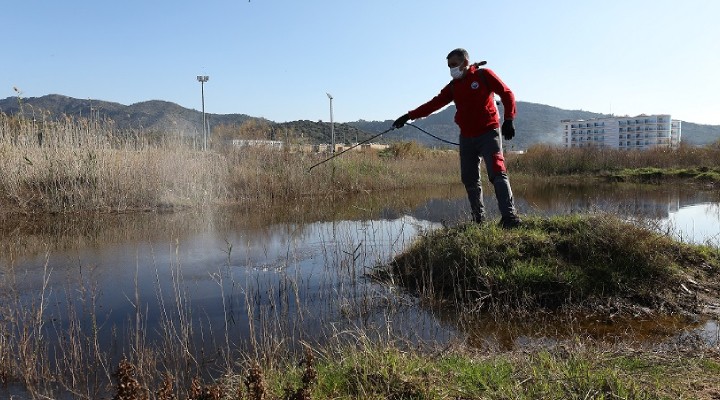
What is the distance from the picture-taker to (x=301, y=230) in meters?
9.39

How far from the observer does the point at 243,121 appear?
5172 centimetres

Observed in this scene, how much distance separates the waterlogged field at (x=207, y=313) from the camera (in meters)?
3.39

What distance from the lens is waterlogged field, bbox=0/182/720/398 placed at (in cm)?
339

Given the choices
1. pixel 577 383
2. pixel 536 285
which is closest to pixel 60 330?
pixel 577 383

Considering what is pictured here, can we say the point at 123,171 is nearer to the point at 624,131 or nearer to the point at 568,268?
the point at 568,268

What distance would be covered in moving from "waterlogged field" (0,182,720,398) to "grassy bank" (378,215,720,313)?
0.32 metres

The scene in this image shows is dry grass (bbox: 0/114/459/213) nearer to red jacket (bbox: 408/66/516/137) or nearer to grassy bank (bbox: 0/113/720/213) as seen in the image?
grassy bank (bbox: 0/113/720/213)

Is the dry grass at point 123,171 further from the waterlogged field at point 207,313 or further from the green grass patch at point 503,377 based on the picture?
the green grass patch at point 503,377

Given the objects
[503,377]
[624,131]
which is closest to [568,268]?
[503,377]

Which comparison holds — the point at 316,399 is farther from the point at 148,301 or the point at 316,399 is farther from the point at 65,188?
the point at 65,188

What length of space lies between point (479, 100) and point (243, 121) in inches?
1907

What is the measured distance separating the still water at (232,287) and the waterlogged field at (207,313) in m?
0.02

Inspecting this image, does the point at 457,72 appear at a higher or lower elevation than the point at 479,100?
higher

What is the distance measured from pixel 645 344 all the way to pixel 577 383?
1.56 meters
